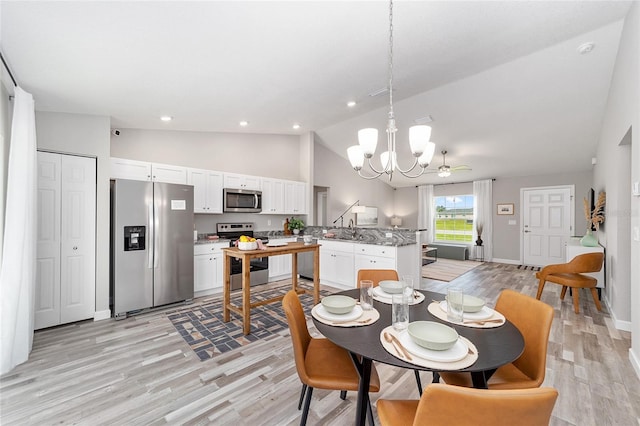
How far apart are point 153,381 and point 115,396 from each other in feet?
0.78

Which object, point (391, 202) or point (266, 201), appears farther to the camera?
point (391, 202)

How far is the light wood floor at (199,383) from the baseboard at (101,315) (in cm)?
20

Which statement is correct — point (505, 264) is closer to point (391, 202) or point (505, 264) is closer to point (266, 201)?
point (391, 202)

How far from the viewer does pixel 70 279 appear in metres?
3.04

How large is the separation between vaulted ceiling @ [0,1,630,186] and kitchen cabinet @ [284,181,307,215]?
1.36 m

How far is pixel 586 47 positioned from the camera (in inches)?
115

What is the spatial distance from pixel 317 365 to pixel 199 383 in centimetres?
114

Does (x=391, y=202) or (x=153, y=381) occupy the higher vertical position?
(x=391, y=202)

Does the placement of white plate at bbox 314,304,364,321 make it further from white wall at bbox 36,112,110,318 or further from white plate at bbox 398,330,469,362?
white wall at bbox 36,112,110,318

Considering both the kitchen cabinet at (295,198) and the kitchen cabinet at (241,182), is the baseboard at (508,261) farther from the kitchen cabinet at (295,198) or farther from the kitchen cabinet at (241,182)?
the kitchen cabinet at (241,182)

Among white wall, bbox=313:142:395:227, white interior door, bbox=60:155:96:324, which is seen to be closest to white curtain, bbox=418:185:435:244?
white wall, bbox=313:142:395:227

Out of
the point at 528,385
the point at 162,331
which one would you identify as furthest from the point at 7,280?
the point at 528,385

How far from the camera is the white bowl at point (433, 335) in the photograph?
3.70 ft

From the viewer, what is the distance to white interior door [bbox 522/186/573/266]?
6.46 meters
